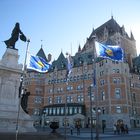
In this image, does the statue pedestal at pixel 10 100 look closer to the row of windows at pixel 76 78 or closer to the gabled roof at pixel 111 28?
the row of windows at pixel 76 78

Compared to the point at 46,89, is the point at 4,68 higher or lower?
lower

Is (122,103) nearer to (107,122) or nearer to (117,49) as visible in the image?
(107,122)

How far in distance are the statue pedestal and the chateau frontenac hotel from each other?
22.2 m

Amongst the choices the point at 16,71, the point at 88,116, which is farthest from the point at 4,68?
the point at 88,116

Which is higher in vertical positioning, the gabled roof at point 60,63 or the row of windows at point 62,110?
the gabled roof at point 60,63

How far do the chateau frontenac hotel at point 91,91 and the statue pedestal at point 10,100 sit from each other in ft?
72.8

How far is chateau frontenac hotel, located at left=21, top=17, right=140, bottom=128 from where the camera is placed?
47.8 meters

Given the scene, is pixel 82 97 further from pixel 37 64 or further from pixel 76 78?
pixel 37 64

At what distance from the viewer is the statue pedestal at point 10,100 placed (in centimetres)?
1633

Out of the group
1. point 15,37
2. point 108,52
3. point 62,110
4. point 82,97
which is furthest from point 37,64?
point 82,97

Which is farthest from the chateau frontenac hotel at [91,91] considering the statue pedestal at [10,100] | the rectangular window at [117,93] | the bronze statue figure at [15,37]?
the statue pedestal at [10,100]

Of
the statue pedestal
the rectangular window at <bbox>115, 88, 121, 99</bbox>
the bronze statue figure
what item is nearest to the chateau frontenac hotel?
the rectangular window at <bbox>115, 88, 121, 99</bbox>

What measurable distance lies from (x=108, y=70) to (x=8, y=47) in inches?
1331

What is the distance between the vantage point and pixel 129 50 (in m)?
67.8
